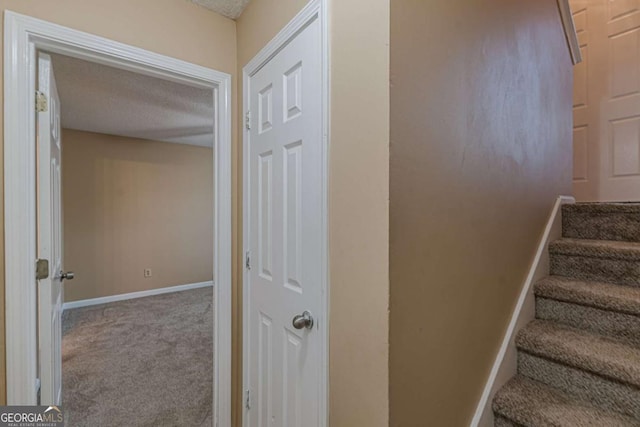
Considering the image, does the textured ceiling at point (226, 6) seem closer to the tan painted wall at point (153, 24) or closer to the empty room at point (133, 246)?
the tan painted wall at point (153, 24)

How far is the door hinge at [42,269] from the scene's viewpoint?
1.23 meters

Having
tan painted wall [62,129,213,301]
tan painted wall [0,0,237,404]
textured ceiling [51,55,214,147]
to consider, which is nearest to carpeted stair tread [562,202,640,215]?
tan painted wall [0,0,237,404]

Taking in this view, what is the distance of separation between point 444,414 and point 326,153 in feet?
3.13

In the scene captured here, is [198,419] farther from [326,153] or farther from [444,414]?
[326,153]

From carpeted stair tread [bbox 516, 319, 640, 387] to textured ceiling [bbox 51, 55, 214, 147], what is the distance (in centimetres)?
246

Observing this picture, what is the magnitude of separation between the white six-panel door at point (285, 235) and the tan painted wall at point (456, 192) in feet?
1.04

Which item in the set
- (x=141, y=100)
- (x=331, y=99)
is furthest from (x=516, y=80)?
(x=141, y=100)

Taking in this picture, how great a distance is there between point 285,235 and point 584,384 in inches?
50.3

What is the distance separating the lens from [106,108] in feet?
10.2

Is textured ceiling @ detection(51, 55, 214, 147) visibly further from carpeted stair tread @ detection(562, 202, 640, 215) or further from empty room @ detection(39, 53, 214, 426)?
carpeted stair tread @ detection(562, 202, 640, 215)

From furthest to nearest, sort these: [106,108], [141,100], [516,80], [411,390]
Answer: [106,108]
[141,100]
[516,80]
[411,390]

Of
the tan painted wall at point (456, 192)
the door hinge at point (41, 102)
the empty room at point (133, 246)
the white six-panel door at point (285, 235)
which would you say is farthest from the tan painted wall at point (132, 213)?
the tan painted wall at point (456, 192)

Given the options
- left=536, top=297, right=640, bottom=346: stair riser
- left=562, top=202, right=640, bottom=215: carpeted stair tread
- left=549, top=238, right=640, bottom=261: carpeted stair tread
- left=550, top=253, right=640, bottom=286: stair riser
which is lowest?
left=536, top=297, right=640, bottom=346: stair riser

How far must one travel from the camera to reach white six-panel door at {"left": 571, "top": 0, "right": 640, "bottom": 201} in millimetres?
2254
